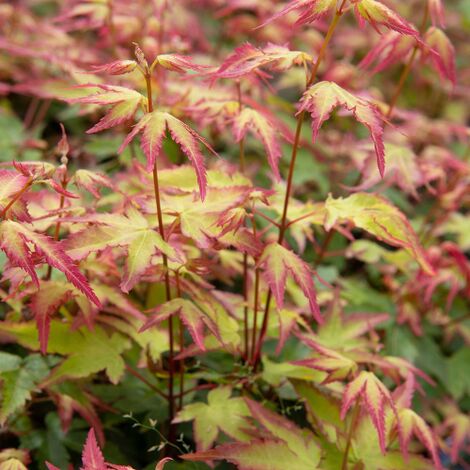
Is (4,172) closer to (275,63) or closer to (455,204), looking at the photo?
(275,63)

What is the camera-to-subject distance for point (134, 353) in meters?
1.47

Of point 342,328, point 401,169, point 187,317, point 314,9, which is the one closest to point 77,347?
point 187,317

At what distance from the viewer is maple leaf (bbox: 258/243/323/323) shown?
1.10m

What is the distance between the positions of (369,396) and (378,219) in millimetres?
327

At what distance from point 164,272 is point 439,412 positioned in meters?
1.42

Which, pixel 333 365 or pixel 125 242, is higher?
pixel 125 242

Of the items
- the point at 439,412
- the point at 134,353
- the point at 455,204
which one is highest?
the point at 455,204

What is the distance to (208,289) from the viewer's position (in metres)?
1.41

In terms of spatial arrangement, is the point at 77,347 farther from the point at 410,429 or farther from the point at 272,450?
the point at 410,429

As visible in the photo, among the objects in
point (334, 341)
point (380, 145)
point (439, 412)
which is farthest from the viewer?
point (439, 412)

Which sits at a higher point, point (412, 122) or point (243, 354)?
point (412, 122)

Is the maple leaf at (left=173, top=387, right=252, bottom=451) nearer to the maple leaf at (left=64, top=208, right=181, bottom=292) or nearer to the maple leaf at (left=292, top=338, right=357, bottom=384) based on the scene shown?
the maple leaf at (left=292, top=338, right=357, bottom=384)

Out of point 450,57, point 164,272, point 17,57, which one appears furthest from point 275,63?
point 17,57

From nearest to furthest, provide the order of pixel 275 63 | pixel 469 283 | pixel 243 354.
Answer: pixel 275 63 → pixel 243 354 → pixel 469 283
